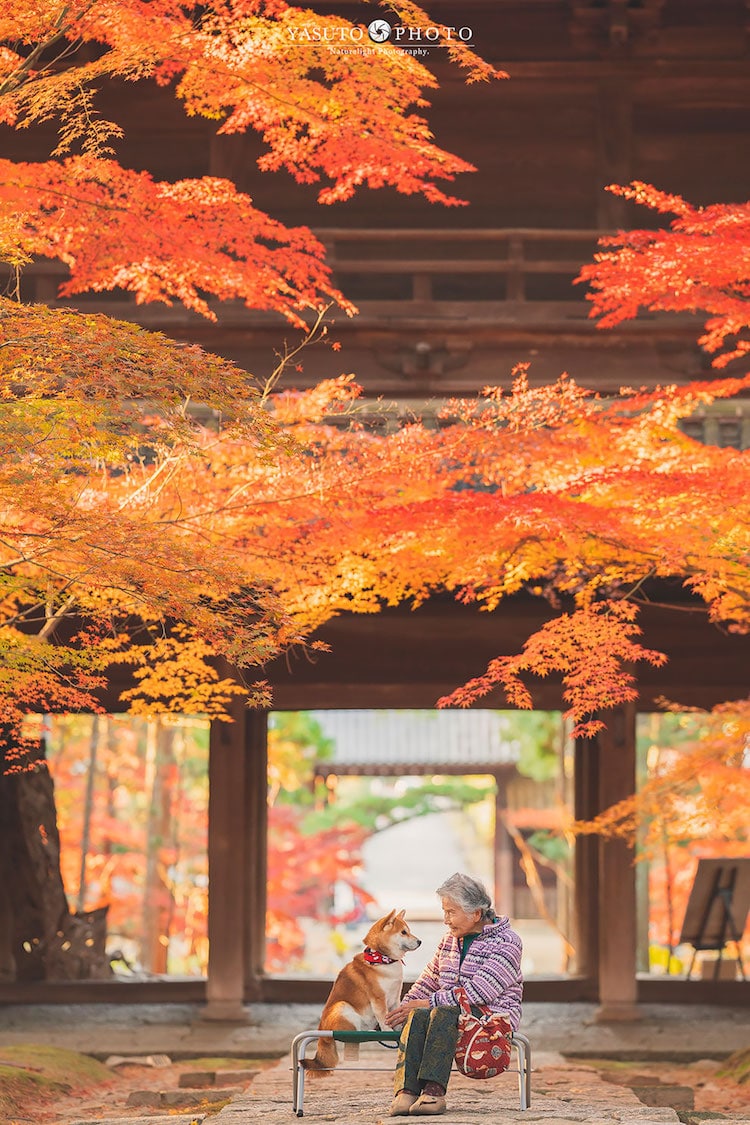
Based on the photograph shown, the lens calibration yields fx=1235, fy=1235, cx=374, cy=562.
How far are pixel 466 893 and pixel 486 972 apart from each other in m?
0.36

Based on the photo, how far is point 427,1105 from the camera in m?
5.18

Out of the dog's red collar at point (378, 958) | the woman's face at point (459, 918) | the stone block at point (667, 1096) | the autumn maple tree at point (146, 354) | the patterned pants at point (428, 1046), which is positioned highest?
the autumn maple tree at point (146, 354)

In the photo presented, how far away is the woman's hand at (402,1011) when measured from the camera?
5.41 meters

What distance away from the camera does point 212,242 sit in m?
8.62

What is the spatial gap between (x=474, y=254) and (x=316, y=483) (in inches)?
219

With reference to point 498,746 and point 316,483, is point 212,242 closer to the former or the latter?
point 316,483

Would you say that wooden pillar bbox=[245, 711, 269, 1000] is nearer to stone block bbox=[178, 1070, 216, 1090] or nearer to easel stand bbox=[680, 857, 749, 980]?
stone block bbox=[178, 1070, 216, 1090]

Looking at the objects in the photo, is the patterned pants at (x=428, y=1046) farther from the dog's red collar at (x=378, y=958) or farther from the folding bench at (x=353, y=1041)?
the dog's red collar at (x=378, y=958)

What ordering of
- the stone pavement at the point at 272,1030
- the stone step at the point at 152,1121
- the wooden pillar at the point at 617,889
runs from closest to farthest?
the stone step at the point at 152,1121
the stone pavement at the point at 272,1030
the wooden pillar at the point at 617,889

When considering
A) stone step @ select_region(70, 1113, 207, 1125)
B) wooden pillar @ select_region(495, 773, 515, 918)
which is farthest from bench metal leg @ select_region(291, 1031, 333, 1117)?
wooden pillar @ select_region(495, 773, 515, 918)

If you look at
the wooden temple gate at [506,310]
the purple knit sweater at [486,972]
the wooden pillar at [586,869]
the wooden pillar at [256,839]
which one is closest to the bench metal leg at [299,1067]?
the purple knit sweater at [486,972]

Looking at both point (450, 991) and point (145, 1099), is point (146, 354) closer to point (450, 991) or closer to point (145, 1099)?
point (450, 991)

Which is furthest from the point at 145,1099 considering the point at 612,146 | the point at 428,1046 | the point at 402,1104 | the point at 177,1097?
the point at 612,146

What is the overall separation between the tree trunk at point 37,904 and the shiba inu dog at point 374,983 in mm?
6806
